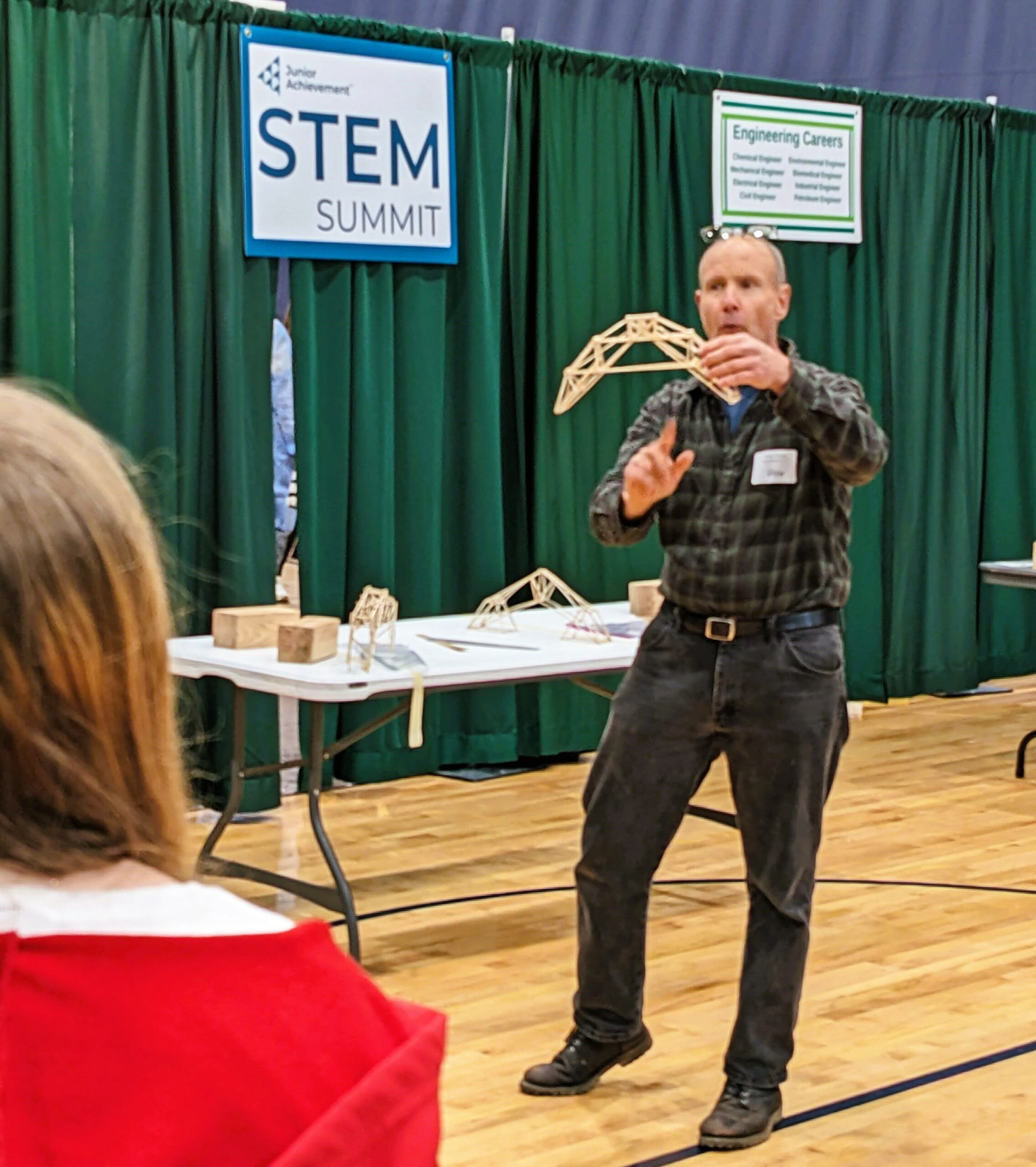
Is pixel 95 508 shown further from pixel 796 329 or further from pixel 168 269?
pixel 796 329

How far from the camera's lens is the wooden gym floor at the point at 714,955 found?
3.12 meters

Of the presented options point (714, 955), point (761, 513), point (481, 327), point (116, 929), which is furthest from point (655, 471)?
point (481, 327)

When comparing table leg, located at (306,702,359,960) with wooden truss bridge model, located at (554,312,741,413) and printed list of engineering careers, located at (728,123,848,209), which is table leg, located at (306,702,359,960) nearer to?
wooden truss bridge model, located at (554,312,741,413)

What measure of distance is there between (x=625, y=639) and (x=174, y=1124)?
150 inches

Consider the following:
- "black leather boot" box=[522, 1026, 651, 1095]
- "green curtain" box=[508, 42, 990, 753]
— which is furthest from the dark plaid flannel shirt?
"green curtain" box=[508, 42, 990, 753]

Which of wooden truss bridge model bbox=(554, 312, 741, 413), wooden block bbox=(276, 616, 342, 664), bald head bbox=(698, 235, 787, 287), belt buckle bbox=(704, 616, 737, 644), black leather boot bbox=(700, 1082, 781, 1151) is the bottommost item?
black leather boot bbox=(700, 1082, 781, 1151)

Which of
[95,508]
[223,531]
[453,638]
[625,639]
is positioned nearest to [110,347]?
[223,531]

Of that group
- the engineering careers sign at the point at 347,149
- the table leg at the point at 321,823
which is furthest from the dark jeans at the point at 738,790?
the engineering careers sign at the point at 347,149

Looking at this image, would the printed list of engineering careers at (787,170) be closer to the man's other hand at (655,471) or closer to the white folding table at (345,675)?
the white folding table at (345,675)

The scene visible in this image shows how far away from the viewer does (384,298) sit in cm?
594

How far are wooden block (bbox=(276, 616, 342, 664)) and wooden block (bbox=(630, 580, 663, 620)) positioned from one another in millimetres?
1122

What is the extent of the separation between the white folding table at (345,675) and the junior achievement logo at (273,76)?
2.02 meters

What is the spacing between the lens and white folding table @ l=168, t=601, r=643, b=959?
12.9 feet

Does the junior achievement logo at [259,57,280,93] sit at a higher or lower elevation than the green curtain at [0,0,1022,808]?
higher
